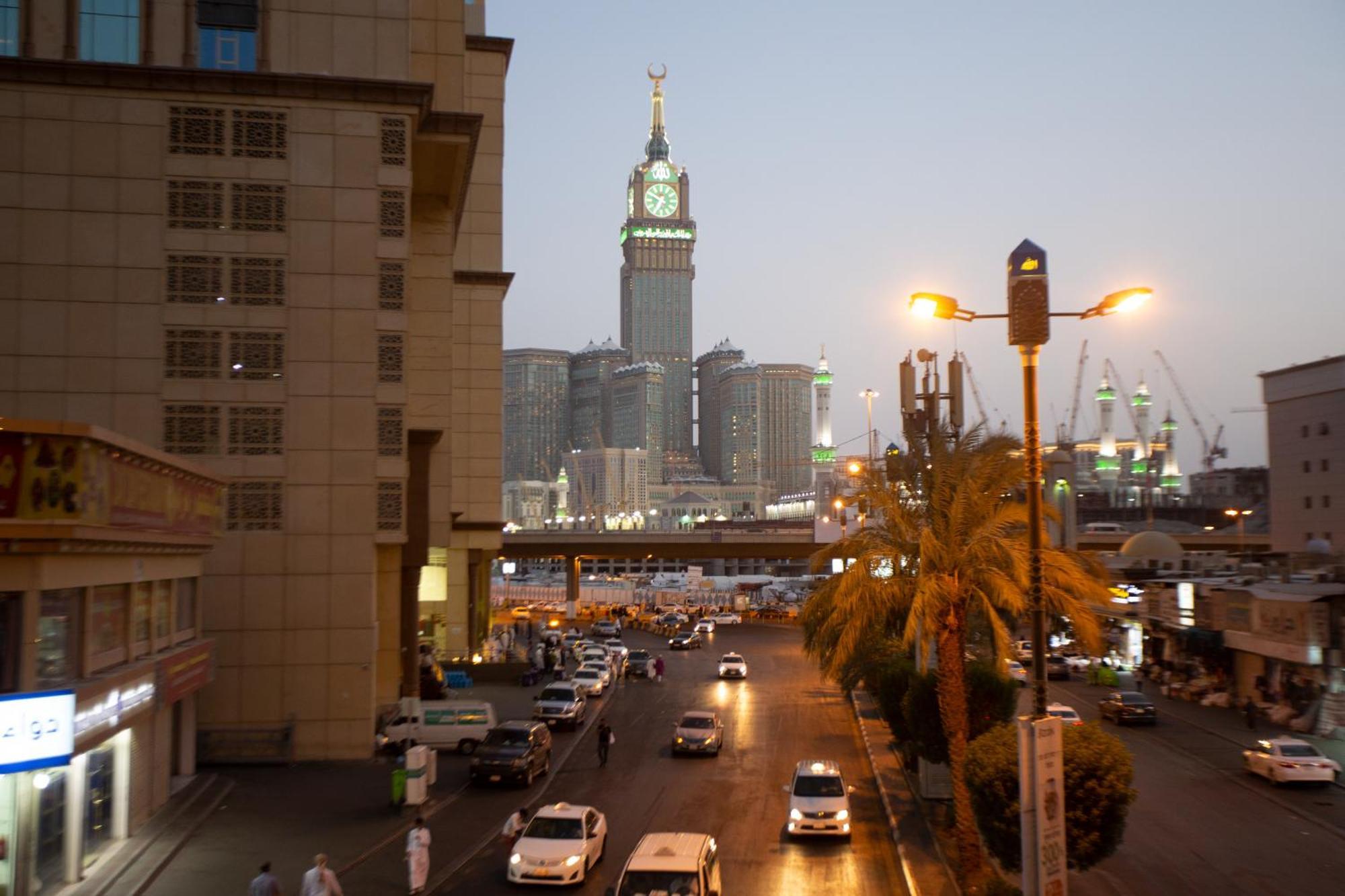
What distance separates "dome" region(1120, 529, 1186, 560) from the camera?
204 feet

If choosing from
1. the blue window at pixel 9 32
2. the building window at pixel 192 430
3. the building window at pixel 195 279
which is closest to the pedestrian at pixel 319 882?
the building window at pixel 192 430

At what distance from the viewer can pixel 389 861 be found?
20734 millimetres

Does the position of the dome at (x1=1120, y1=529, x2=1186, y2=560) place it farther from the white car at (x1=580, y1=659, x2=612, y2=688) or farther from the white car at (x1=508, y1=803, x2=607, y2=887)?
the white car at (x1=508, y1=803, x2=607, y2=887)

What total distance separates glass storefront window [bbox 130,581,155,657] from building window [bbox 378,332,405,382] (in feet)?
36.9

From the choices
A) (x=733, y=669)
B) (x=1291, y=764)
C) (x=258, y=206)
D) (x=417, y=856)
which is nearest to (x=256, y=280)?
(x=258, y=206)

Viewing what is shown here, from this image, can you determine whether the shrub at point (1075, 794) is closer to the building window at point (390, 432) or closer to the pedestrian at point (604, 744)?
the pedestrian at point (604, 744)

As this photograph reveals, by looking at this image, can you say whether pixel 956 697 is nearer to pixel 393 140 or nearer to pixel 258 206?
pixel 393 140

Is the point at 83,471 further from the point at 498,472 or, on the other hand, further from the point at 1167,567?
the point at 1167,567

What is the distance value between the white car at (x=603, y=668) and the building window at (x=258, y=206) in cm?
2454

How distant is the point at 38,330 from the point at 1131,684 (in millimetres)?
44185

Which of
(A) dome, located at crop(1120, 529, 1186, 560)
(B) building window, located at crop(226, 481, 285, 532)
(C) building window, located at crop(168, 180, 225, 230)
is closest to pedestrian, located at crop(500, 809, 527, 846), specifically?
(B) building window, located at crop(226, 481, 285, 532)

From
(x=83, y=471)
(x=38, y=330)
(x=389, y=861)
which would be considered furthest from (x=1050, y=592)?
(x=38, y=330)

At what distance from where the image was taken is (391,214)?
32938 mm

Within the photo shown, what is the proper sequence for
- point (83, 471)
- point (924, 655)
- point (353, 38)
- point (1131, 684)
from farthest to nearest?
1. point (1131, 684)
2. point (353, 38)
3. point (924, 655)
4. point (83, 471)
